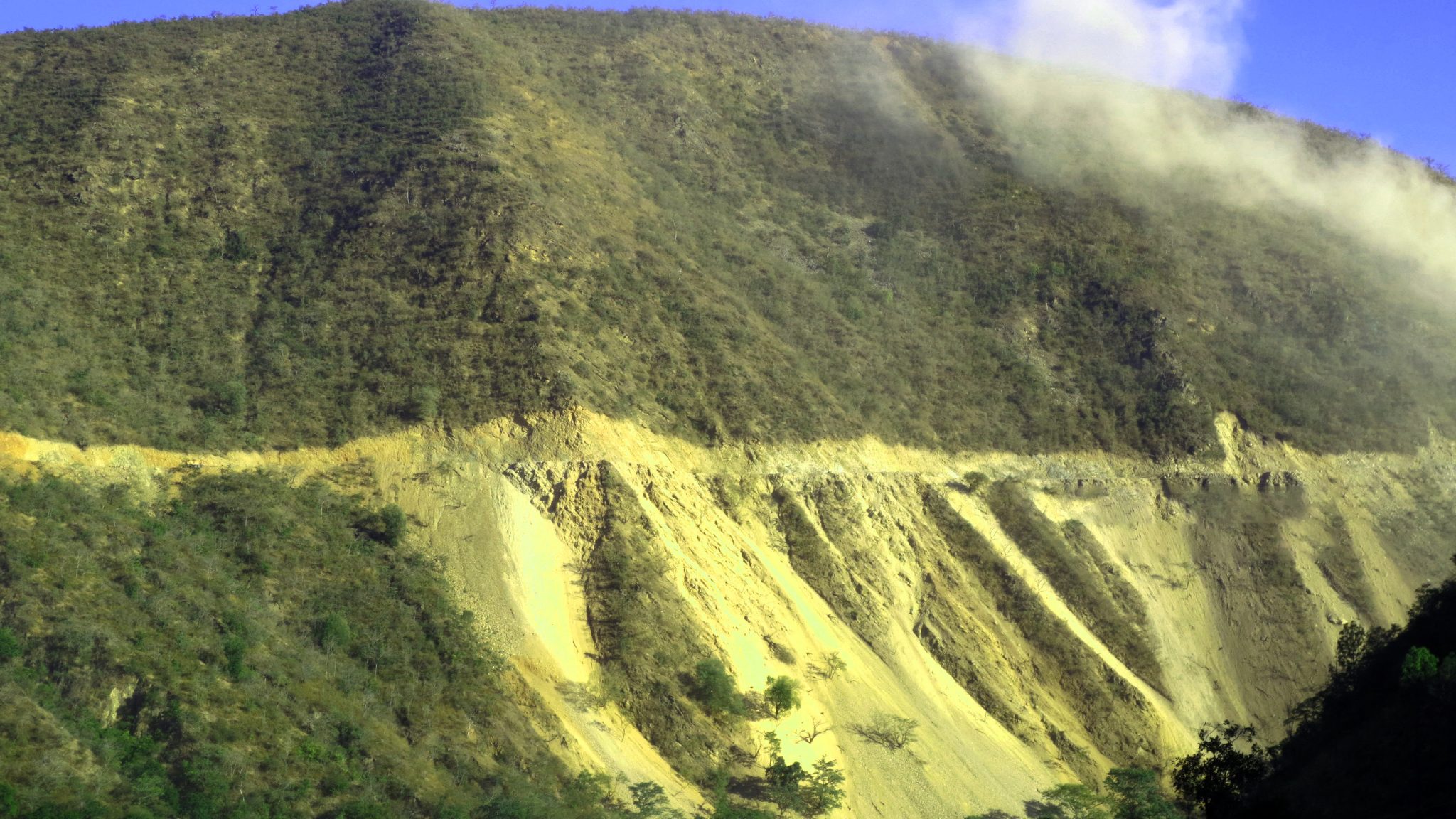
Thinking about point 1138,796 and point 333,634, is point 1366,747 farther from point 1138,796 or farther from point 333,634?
point 333,634

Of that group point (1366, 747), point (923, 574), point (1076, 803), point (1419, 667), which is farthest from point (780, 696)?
point (1419, 667)

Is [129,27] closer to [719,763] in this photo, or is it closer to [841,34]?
[841,34]

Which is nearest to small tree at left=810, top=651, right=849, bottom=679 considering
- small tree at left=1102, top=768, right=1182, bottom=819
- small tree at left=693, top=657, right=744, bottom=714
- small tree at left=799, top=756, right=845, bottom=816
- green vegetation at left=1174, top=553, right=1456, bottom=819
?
small tree at left=693, top=657, right=744, bottom=714

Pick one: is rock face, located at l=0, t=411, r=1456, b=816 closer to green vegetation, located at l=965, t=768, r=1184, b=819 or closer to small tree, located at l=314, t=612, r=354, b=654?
green vegetation, located at l=965, t=768, r=1184, b=819

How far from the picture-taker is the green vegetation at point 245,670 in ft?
63.3

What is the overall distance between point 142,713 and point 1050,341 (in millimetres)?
31269

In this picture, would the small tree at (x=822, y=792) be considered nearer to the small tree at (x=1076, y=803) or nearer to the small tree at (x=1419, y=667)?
the small tree at (x=1076, y=803)

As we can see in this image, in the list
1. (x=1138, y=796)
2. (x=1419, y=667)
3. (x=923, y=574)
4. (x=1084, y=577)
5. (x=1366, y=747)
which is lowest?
(x=1138, y=796)

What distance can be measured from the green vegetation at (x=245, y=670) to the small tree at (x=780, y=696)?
4.13m

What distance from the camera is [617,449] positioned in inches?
1155

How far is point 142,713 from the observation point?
65.8ft

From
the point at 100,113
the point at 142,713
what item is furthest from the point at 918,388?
the point at 100,113

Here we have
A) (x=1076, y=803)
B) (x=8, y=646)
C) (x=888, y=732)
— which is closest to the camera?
(x=8, y=646)

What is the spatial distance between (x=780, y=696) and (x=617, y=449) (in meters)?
7.59
